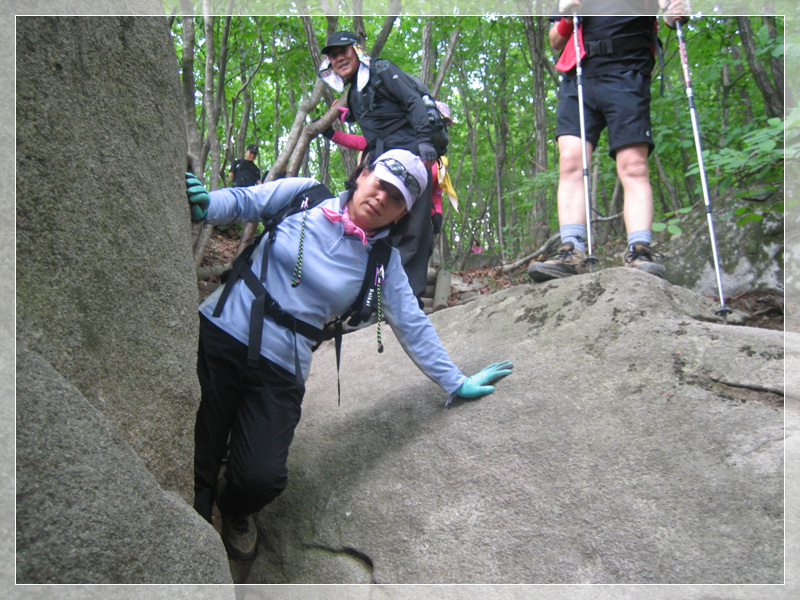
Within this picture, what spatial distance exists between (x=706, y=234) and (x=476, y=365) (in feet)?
14.1

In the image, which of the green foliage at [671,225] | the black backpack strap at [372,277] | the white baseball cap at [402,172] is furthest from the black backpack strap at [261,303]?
the green foliage at [671,225]

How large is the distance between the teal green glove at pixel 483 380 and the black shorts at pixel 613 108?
186cm

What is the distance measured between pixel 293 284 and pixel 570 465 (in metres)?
1.60

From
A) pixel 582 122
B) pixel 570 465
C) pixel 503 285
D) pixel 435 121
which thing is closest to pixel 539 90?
pixel 503 285

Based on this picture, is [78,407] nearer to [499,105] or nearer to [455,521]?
[455,521]

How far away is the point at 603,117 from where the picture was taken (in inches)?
178

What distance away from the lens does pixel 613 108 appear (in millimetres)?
4250

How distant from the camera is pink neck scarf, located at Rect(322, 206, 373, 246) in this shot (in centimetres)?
315

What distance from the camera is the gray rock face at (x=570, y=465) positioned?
91.7 inches

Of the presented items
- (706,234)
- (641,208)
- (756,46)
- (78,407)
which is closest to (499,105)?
(756,46)

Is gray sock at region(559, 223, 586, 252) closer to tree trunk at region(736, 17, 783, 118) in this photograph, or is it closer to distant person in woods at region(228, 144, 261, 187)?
tree trunk at region(736, 17, 783, 118)

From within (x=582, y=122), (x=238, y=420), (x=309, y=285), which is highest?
(x=582, y=122)

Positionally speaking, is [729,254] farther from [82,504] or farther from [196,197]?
[82,504]

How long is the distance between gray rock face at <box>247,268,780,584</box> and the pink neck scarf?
108 centimetres
